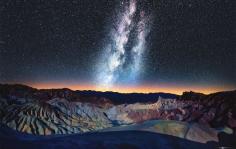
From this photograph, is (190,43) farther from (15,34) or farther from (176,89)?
(15,34)

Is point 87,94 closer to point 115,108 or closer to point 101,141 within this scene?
point 115,108

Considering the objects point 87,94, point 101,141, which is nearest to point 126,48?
point 87,94

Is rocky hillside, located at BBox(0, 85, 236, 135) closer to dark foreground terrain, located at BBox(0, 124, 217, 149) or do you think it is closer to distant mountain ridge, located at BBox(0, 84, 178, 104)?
distant mountain ridge, located at BBox(0, 84, 178, 104)

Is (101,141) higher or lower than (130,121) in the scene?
lower

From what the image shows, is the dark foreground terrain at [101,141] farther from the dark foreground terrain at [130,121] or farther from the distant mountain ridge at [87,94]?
the distant mountain ridge at [87,94]

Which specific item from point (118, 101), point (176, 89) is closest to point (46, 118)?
point (118, 101)
